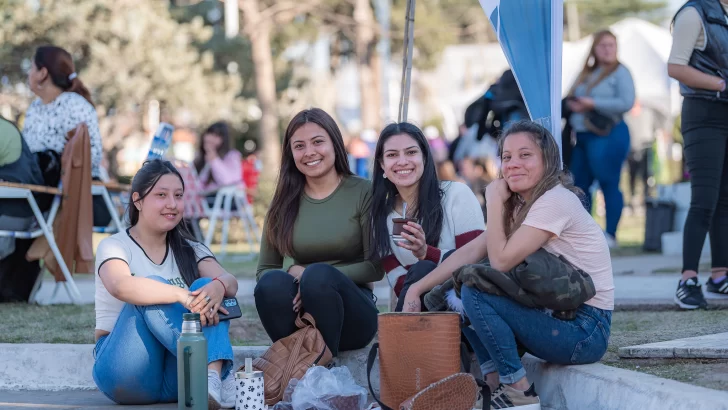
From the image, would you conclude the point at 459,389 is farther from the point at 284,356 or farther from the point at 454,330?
the point at 284,356

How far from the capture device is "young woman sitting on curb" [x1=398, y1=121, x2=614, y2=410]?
14.6 ft

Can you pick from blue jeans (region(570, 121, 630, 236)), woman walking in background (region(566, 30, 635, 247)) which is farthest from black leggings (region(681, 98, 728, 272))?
blue jeans (region(570, 121, 630, 236))

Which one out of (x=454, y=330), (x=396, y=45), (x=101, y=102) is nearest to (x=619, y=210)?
(x=454, y=330)

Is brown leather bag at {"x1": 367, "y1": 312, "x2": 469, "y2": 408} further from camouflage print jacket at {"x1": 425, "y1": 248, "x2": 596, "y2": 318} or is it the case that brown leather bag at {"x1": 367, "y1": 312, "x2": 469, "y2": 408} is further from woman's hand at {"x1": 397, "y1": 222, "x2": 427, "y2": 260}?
woman's hand at {"x1": 397, "y1": 222, "x2": 427, "y2": 260}

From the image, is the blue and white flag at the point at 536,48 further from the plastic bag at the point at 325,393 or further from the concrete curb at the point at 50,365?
the concrete curb at the point at 50,365

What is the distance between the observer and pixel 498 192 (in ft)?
15.3

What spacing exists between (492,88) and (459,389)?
599cm

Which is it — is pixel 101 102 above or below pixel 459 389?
above

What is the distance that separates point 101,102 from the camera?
24391 millimetres

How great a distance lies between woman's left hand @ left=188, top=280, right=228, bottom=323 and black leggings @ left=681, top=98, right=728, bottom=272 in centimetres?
301

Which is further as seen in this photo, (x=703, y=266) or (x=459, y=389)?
(x=703, y=266)

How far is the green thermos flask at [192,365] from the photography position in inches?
169

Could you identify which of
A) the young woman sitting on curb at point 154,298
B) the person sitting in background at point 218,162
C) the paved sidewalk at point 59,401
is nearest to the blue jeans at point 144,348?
the young woman sitting on curb at point 154,298

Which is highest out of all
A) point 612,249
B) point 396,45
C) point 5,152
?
point 396,45
